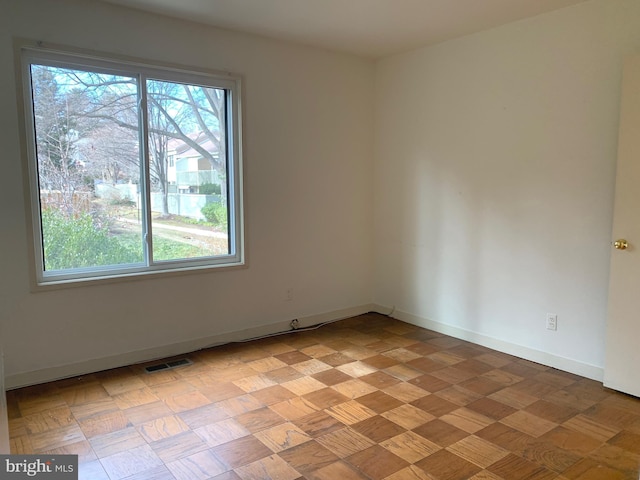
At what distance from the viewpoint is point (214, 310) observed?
3697 mm

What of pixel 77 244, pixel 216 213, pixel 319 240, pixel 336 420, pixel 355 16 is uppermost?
pixel 355 16

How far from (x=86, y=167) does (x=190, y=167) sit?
29.4 inches

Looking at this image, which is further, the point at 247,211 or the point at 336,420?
the point at 247,211

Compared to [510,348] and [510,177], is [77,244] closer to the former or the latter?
[510,177]

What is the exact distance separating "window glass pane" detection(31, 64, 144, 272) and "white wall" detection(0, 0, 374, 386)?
0.57 feet

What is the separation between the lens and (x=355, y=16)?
3277mm

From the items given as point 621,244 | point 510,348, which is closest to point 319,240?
point 510,348

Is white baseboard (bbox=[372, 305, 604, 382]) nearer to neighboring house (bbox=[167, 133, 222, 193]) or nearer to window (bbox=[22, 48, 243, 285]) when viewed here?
window (bbox=[22, 48, 243, 285])

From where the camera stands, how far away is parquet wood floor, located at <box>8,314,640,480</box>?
214 centimetres

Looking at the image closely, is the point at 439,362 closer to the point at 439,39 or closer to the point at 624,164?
the point at 624,164

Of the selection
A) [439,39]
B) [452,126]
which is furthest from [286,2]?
[452,126]

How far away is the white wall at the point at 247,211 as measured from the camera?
9.44ft
